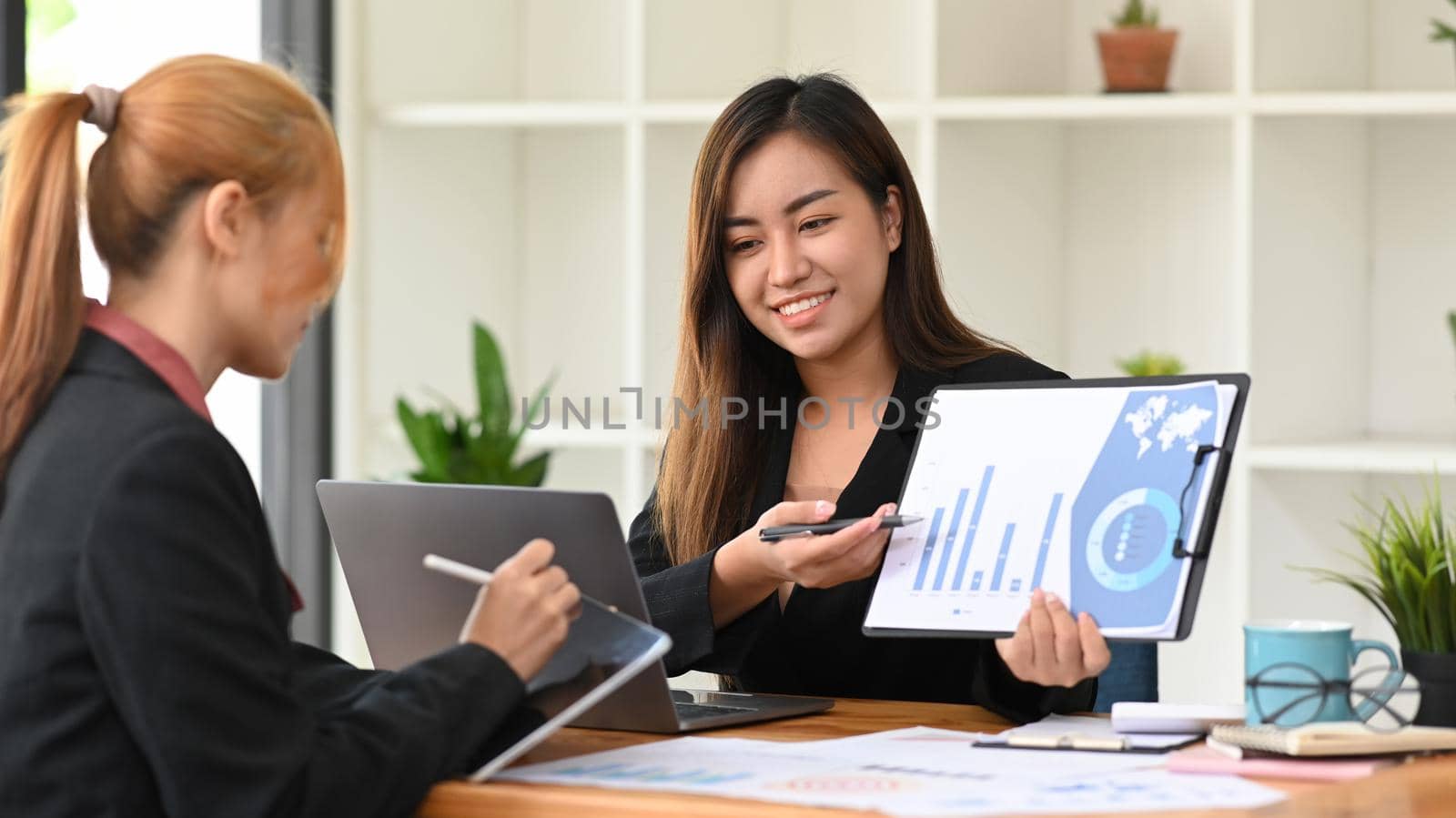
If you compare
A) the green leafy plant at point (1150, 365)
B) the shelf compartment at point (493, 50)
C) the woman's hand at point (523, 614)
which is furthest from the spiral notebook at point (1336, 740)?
the shelf compartment at point (493, 50)

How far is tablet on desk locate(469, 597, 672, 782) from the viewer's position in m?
1.40

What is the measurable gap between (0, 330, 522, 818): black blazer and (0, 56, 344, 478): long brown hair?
0.14ft

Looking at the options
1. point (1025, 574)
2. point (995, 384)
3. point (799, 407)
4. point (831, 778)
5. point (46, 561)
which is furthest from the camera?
point (799, 407)

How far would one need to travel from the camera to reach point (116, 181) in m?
1.29

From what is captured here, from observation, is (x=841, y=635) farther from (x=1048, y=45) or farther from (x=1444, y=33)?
(x=1048, y=45)

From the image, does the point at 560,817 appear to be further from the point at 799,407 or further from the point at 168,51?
the point at 168,51

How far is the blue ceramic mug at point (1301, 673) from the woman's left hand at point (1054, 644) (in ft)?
0.46

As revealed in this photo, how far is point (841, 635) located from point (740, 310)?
1.55ft

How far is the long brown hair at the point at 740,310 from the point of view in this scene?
2.11m

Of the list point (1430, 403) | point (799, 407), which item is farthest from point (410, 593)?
point (1430, 403)

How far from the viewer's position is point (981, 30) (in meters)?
3.29

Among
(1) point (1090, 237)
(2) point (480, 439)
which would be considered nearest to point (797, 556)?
(2) point (480, 439)

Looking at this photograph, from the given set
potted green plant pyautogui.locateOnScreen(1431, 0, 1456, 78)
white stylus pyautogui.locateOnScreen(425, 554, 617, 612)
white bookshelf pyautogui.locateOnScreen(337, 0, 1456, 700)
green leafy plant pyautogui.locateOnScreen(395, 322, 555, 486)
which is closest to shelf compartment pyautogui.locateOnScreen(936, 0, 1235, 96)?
white bookshelf pyautogui.locateOnScreen(337, 0, 1456, 700)

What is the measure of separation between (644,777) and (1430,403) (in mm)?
2418
